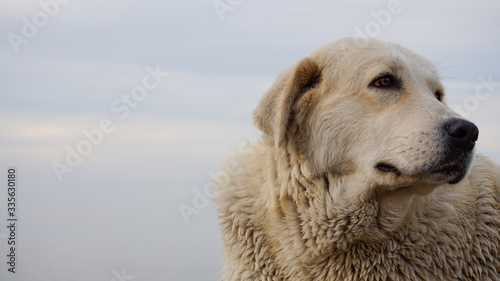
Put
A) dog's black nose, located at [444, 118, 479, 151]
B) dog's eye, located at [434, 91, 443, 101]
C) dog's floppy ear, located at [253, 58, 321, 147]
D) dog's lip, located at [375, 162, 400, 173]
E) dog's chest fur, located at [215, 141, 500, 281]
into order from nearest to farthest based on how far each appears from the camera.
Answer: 1. dog's black nose, located at [444, 118, 479, 151]
2. dog's lip, located at [375, 162, 400, 173]
3. dog's floppy ear, located at [253, 58, 321, 147]
4. dog's chest fur, located at [215, 141, 500, 281]
5. dog's eye, located at [434, 91, 443, 101]

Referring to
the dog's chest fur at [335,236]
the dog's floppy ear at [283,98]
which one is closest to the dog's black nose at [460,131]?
the dog's chest fur at [335,236]

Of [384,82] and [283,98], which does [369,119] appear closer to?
[384,82]

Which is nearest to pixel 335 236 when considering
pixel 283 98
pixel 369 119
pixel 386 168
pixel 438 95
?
pixel 386 168

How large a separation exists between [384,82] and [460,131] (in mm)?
784

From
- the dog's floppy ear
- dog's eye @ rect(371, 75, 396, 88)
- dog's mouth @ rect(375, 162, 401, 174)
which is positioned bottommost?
dog's mouth @ rect(375, 162, 401, 174)

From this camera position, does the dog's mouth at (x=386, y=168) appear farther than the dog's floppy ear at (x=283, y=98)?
No

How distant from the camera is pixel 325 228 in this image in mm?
5520

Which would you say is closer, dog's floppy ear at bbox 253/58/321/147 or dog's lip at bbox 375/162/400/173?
dog's lip at bbox 375/162/400/173

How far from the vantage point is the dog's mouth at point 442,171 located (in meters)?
5.02

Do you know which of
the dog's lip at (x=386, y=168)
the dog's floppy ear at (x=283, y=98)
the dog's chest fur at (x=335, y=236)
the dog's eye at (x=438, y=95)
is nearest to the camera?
the dog's lip at (x=386, y=168)

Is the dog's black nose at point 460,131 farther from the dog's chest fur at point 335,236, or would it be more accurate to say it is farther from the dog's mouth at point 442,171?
the dog's chest fur at point 335,236

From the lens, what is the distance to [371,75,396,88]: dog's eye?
17.7 feet

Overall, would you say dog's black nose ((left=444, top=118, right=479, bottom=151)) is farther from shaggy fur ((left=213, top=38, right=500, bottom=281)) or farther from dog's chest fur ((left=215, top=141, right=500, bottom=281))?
dog's chest fur ((left=215, top=141, right=500, bottom=281))

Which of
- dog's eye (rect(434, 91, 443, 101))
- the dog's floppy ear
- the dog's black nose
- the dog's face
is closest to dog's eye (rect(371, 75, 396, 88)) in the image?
the dog's face
